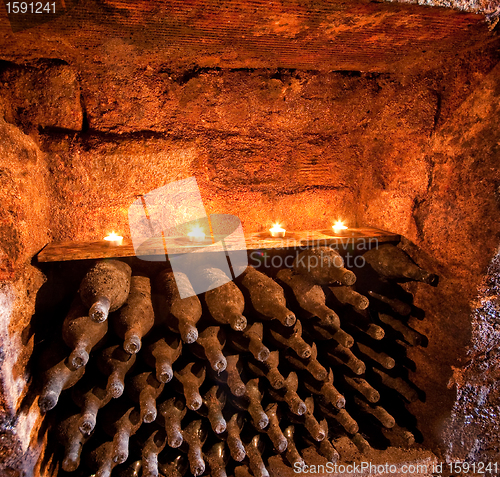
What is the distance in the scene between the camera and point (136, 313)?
42.0 inches

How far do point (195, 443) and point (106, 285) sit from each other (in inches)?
25.8

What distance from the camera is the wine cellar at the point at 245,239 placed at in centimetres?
99

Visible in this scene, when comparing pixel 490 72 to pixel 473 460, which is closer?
pixel 490 72

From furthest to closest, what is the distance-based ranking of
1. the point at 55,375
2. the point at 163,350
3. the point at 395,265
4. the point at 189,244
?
the point at 395,265 < the point at 189,244 < the point at 163,350 < the point at 55,375

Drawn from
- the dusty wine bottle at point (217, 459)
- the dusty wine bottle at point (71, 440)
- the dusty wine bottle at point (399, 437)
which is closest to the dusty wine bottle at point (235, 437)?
the dusty wine bottle at point (217, 459)

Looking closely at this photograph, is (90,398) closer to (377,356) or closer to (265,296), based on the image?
(265,296)

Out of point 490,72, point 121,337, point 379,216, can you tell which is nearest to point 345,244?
point 379,216

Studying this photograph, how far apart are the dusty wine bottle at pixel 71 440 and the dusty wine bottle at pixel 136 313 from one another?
1.14 feet

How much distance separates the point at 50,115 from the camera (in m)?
1.18

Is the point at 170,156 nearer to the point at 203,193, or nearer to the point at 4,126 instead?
the point at 203,193

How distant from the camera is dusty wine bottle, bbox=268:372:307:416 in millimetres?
1076

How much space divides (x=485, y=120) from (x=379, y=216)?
1.88 ft

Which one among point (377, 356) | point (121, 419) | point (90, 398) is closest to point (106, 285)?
point (90, 398)

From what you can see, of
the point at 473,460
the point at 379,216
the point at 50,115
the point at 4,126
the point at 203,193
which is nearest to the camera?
the point at 4,126
